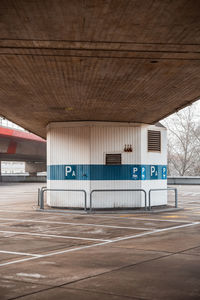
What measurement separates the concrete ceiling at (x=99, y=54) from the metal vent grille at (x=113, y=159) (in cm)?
348

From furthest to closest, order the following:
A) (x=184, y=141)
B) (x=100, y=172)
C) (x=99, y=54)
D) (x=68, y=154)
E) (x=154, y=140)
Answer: (x=184, y=141) < (x=154, y=140) < (x=68, y=154) < (x=100, y=172) < (x=99, y=54)

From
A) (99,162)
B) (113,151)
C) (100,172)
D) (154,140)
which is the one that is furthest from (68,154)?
(154,140)

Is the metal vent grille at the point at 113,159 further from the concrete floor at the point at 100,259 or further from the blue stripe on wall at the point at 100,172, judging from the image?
the concrete floor at the point at 100,259

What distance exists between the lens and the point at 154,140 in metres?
19.7

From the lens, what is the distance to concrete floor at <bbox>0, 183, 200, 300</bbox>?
593cm

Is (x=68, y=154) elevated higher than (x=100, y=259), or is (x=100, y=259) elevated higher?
(x=68, y=154)

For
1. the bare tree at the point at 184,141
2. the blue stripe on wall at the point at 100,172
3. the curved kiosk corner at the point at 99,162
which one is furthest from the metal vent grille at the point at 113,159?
the bare tree at the point at 184,141

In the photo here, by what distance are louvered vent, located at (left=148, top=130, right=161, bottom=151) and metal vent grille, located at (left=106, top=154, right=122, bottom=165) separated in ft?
5.31

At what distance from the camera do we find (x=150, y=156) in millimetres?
19406

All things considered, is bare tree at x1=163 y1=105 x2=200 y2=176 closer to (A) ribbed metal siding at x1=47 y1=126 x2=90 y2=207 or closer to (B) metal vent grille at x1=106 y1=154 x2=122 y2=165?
(B) metal vent grille at x1=106 y1=154 x2=122 y2=165

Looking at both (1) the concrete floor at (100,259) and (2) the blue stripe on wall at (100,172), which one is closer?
(1) the concrete floor at (100,259)

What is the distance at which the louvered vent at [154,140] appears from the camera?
1950 cm

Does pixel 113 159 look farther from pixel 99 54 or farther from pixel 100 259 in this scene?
pixel 100 259

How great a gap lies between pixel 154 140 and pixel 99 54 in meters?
11.5
